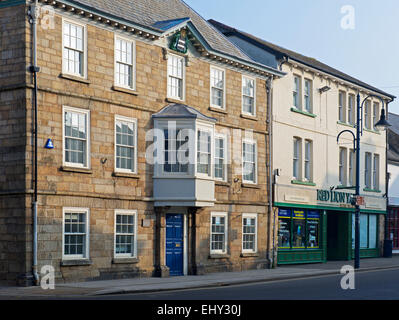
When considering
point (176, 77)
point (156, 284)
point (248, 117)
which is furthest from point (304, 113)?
point (156, 284)

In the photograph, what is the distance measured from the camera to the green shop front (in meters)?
33.9

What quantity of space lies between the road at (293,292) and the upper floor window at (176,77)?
8090 mm

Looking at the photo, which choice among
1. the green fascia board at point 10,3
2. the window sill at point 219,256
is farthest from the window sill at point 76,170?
the window sill at point 219,256

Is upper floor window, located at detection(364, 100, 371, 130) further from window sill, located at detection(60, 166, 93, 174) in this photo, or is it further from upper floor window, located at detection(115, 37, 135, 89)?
window sill, located at detection(60, 166, 93, 174)

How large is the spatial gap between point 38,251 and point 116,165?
449cm

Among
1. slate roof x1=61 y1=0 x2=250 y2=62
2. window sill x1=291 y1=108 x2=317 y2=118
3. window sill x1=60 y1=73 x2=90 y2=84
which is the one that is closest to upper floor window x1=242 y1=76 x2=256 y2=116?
slate roof x1=61 y1=0 x2=250 y2=62

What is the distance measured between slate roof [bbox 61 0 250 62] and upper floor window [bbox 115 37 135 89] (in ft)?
2.82

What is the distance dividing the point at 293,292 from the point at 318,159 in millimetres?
16980

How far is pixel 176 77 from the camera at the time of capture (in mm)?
27203

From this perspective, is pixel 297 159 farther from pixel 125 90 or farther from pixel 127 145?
pixel 125 90

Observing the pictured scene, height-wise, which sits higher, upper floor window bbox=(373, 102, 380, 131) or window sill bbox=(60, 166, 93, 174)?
upper floor window bbox=(373, 102, 380, 131)

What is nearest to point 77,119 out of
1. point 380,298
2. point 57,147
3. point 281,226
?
point 57,147

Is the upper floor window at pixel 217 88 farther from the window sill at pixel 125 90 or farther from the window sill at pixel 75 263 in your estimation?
the window sill at pixel 75 263

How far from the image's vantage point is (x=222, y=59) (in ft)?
95.8
